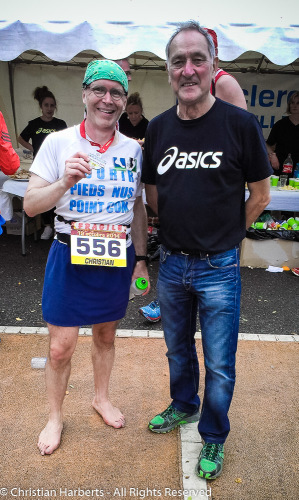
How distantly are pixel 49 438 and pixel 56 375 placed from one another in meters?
0.44

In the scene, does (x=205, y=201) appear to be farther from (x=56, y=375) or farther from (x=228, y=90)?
(x=56, y=375)

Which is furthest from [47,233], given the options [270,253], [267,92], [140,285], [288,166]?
[267,92]

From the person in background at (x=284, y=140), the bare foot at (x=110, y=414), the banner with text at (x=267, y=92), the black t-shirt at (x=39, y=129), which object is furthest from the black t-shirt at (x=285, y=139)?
the bare foot at (x=110, y=414)

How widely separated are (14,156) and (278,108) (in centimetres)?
739

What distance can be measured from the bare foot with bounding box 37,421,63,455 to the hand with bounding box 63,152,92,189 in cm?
157

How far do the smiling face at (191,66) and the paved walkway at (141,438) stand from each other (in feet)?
6.66

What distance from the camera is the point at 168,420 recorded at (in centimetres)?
280

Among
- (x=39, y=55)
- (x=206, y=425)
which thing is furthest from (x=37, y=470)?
(x=39, y=55)

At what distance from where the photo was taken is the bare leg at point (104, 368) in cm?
270

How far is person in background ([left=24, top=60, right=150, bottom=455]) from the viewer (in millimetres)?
2215

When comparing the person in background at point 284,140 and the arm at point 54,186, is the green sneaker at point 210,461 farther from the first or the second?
the person in background at point 284,140

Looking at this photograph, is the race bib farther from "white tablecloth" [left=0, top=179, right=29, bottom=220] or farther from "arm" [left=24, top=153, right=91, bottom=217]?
"white tablecloth" [left=0, top=179, right=29, bottom=220]

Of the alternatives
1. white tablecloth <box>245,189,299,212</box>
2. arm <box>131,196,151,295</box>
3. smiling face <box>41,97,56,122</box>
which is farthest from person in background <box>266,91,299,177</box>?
arm <box>131,196,151,295</box>

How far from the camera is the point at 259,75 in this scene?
30.6 feet
